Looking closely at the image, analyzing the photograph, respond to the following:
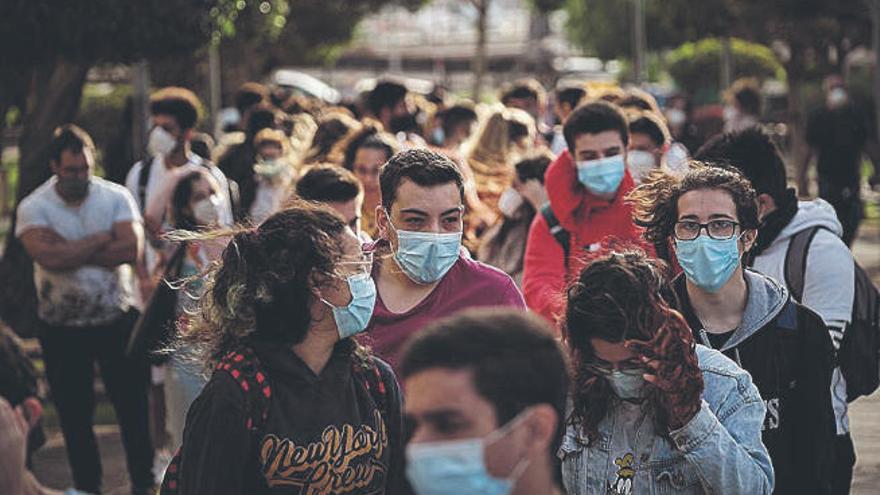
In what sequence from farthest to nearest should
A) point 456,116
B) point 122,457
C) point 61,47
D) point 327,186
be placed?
point 456,116 < point 61,47 < point 122,457 < point 327,186

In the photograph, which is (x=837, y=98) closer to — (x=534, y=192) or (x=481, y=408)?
(x=534, y=192)

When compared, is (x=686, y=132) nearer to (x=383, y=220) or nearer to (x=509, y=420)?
(x=383, y=220)

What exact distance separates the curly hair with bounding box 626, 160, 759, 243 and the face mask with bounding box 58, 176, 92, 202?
448 cm

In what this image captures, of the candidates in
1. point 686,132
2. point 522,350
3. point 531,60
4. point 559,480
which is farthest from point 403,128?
point 531,60

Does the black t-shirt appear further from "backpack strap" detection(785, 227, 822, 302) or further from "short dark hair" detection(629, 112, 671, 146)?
"backpack strap" detection(785, 227, 822, 302)

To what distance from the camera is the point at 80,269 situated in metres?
9.46

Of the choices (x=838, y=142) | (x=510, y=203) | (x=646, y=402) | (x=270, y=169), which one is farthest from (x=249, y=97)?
(x=646, y=402)

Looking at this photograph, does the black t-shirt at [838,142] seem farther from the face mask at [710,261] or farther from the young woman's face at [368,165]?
the face mask at [710,261]

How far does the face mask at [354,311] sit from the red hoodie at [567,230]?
235 cm

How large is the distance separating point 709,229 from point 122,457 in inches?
242

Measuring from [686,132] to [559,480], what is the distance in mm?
15140

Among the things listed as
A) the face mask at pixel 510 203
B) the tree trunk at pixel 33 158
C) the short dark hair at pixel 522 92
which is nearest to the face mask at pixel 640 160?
the face mask at pixel 510 203

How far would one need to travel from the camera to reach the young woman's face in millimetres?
8648

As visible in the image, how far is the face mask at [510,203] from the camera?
9047 mm
